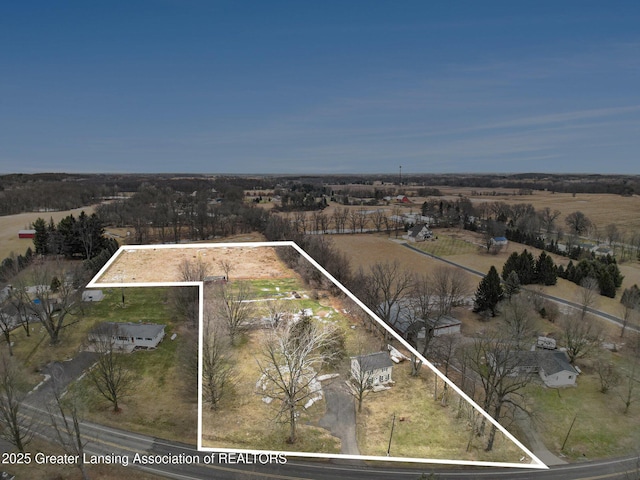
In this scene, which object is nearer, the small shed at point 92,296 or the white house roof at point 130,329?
the white house roof at point 130,329

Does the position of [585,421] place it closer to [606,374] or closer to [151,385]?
[606,374]

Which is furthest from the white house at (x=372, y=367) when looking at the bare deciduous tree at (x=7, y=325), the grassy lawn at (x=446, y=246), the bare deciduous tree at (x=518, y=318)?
the grassy lawn at (x=446, y=246)

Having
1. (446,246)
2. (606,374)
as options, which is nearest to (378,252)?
(446,246)

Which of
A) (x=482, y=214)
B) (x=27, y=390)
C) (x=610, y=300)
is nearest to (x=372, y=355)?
(x=27, y=390)

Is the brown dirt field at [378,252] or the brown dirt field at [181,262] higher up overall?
the brown dirt field at [181,262]

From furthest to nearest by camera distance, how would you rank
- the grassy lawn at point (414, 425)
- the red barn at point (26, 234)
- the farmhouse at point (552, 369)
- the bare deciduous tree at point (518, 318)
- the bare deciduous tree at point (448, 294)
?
1. the red barn at point (26, 234)
2. the bare deciduous tree at point (448, 294)
3. the bare deciduous tree at point (518, 318)
4. the farmhouse at point (552, 369)
5. the grassy lawn at point (414, 425)

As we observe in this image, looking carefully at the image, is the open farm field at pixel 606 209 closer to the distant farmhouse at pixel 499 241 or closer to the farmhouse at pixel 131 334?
the distant farmhouse at pixel 499 241

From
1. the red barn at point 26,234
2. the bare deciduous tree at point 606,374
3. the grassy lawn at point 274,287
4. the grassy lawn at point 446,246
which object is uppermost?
the grassy lawn at point 274,287
